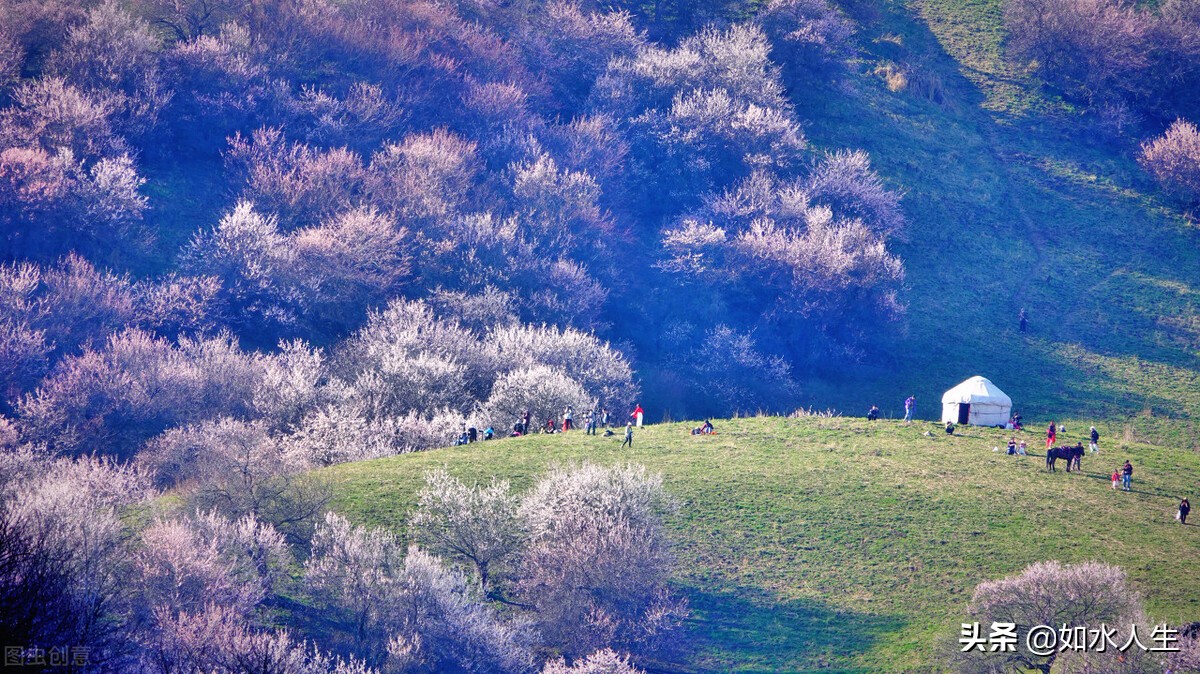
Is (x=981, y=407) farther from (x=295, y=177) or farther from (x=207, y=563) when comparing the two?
(x=295, y=177)

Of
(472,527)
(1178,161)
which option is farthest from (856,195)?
(472,527)

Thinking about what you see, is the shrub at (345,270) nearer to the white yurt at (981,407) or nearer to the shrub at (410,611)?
the shrub at (410,611)

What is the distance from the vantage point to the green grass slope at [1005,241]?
58.6m

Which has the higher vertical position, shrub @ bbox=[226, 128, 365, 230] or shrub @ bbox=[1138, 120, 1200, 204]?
shrub @ bbox=[1138, 120, 1200, 204]

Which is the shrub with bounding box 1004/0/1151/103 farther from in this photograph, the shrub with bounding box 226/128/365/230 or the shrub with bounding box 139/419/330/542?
the shrub with bounding box 139/419/330/542

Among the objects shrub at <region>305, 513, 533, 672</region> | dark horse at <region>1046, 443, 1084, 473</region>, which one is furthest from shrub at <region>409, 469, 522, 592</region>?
dark horse at <region>1046, 443, 1084, 473</region>

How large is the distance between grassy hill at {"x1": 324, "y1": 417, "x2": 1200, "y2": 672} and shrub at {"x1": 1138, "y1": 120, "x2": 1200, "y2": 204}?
117 ft

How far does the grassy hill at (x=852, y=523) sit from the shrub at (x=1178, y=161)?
3573 centimetres

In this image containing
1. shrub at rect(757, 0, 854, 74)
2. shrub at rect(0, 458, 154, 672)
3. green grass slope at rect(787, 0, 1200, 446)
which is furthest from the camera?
shrub at rect(757, 0, 854, 74)

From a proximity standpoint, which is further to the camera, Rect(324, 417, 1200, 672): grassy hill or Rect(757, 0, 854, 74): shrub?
Rect(757, 0, 854, 74): shrub

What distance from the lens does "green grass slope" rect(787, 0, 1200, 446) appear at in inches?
2306

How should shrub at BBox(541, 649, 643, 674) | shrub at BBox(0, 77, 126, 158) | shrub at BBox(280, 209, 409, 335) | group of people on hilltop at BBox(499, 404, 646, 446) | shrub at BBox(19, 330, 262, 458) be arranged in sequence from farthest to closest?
shrub at BBox(0, 77, 126, 158) < shrub at BBox(280, 209, 409, 335) < shrub at BBox(19, 330, 262, 458) < group of people on hilltop at BBox(499, 404, 646, 446) < shrub at BBox(541, 649, 643, 674)

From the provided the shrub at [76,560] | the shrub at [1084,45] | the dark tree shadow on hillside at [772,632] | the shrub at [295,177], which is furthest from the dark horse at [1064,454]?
the shrub at [1084,45]

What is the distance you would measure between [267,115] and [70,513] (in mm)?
40699
